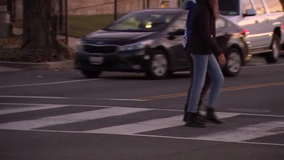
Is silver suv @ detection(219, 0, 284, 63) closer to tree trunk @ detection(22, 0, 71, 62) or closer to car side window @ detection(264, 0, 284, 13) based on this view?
car side window @ detection(264, 0, 284, 13)

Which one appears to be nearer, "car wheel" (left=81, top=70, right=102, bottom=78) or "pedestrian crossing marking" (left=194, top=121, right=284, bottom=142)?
"pedestrian crossing marking" (left=194, top=121, right=284, bottom=142)

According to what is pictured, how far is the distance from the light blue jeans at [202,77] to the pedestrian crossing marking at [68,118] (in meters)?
1.57

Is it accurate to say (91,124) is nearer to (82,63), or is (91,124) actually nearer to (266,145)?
(266,145)

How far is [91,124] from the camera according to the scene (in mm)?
10344

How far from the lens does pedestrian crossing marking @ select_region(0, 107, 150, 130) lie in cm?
1020

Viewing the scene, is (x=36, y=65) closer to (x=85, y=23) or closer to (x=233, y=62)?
(x=233, y=62)

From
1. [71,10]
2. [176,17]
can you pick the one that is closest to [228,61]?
[176,17]

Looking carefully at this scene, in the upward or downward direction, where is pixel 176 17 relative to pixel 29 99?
upward

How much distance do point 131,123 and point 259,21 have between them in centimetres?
1265

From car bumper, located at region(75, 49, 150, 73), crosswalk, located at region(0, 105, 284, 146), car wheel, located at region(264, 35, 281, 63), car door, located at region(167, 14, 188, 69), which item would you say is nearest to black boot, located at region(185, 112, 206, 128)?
crosswalk, located at region(0, 105, 284, 146)

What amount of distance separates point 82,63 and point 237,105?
17.5ft

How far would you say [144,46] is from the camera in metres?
16.3

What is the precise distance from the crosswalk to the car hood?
4505 millimetres

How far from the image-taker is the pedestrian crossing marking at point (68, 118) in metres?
10.2
